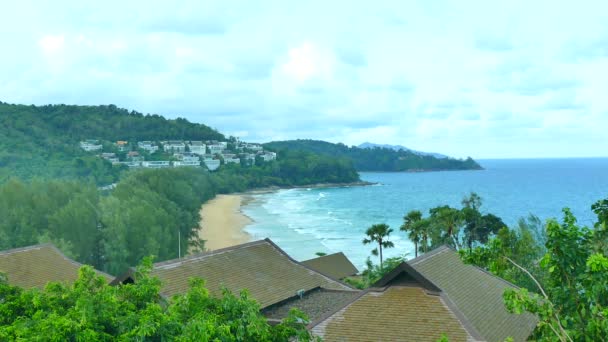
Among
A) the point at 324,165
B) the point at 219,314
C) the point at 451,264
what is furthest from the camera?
the point at 324,165

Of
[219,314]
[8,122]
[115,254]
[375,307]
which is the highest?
[8,122]

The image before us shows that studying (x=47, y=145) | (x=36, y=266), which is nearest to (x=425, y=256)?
(x=36, y=266)

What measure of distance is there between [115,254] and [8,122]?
117525 mm

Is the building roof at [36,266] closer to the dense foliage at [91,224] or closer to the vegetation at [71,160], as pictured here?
the dense foliage at [91,224]

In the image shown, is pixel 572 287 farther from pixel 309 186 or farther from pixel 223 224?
pixel 309 186

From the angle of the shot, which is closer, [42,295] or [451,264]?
[42,295]

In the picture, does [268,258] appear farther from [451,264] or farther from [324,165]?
[324,165]

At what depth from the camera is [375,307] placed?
16.2m

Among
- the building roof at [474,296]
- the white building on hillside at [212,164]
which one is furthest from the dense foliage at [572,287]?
the white building on hillside at [212,164]

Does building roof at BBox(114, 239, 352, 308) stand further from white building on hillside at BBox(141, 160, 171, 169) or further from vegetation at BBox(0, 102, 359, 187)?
white building on hillside at BBox(141, 160, 171, 169)

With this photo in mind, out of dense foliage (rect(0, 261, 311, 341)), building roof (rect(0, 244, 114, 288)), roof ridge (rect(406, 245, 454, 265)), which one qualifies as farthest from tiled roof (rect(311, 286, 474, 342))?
building roof (rect(0, 244, 114, 288))

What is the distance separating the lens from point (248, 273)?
72.3 ft

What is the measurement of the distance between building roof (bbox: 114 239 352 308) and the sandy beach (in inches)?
1552

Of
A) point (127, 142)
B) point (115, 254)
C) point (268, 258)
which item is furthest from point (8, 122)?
point (268, 258)
